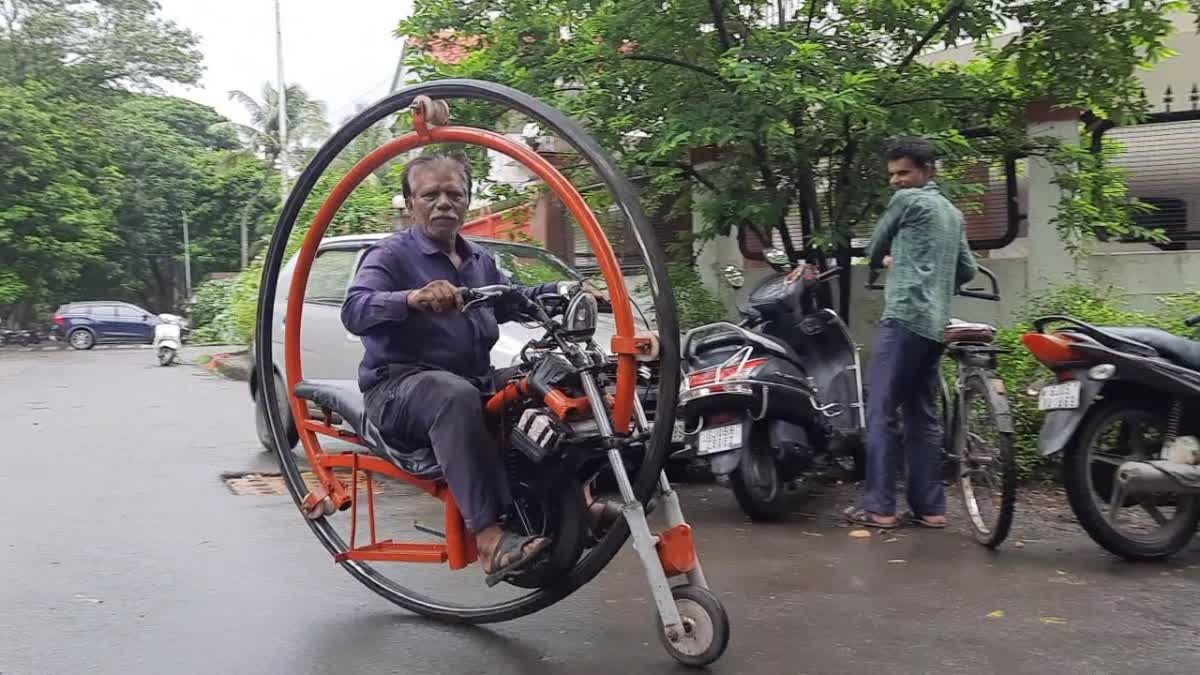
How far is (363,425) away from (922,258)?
2866 mm

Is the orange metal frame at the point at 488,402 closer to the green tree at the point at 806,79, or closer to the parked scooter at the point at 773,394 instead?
the parked scooter at the point at 773,394

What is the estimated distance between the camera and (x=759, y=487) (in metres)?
5.61

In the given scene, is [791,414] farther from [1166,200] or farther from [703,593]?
[1166,200]

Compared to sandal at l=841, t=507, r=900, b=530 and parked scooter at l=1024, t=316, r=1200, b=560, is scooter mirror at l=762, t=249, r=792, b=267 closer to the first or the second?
sandal at l=841, t=507, r=900, b=530

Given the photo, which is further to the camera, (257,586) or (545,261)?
(545,261)

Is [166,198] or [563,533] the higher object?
[166,198]

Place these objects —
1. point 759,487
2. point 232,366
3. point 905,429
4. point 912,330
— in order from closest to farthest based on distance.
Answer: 1. point 912,330
2. point 905,429
3. point 759,487
4. point 232,366

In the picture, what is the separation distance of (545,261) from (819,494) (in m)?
2.76

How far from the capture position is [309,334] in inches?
311

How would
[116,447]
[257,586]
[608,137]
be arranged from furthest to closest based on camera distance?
[116,447] < [608,137] < [257,586]

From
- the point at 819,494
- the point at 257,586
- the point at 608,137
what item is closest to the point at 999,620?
the point at 819,494

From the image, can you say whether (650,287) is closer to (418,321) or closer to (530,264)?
(418,321)

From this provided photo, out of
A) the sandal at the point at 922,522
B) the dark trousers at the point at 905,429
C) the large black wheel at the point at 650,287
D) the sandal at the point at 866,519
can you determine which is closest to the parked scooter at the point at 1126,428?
the dark trousers at the point at 905,429

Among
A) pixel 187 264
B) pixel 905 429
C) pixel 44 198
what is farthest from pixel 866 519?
pixel 187 264
